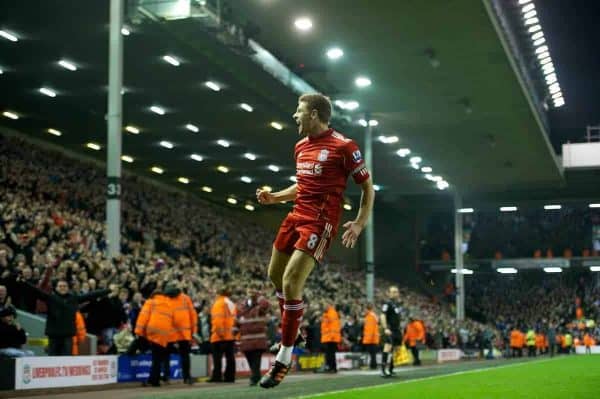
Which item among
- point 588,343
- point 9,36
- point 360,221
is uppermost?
point 9,36

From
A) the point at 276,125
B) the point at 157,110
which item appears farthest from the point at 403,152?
the point at 157,110

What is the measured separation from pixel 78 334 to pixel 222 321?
2.67 m

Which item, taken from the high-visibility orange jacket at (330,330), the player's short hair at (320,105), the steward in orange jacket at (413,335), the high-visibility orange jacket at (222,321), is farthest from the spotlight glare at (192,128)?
the player's short hair at (320,105)

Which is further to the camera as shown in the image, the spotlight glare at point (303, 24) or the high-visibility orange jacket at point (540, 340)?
the high-visibility orange jacket at point (540, 340)

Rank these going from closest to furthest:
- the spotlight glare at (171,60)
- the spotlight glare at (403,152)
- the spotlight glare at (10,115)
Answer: the spotlight glare at (171,60) → the spotlight glare at (10,115) → the spotlight glare at (403,152)

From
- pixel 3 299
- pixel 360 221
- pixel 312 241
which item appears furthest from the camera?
pixel 3 299

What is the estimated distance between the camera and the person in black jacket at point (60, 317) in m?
15.5

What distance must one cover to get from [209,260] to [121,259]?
1998 centimetres

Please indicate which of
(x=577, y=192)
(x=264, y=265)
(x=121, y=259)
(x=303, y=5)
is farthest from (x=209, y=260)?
(x=577, y=192)

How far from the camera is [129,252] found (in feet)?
98.3

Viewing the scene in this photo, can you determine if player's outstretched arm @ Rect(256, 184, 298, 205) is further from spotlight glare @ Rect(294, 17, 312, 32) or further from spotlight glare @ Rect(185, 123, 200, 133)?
spotlight glare @ Rect(185, 123, 200, 133)

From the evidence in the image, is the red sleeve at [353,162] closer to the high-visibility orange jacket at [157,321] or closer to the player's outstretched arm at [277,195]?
the player's outstretched arm at [277,195]

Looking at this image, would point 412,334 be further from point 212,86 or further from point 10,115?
point 10,115

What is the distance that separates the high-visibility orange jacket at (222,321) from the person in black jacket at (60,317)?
268cm
